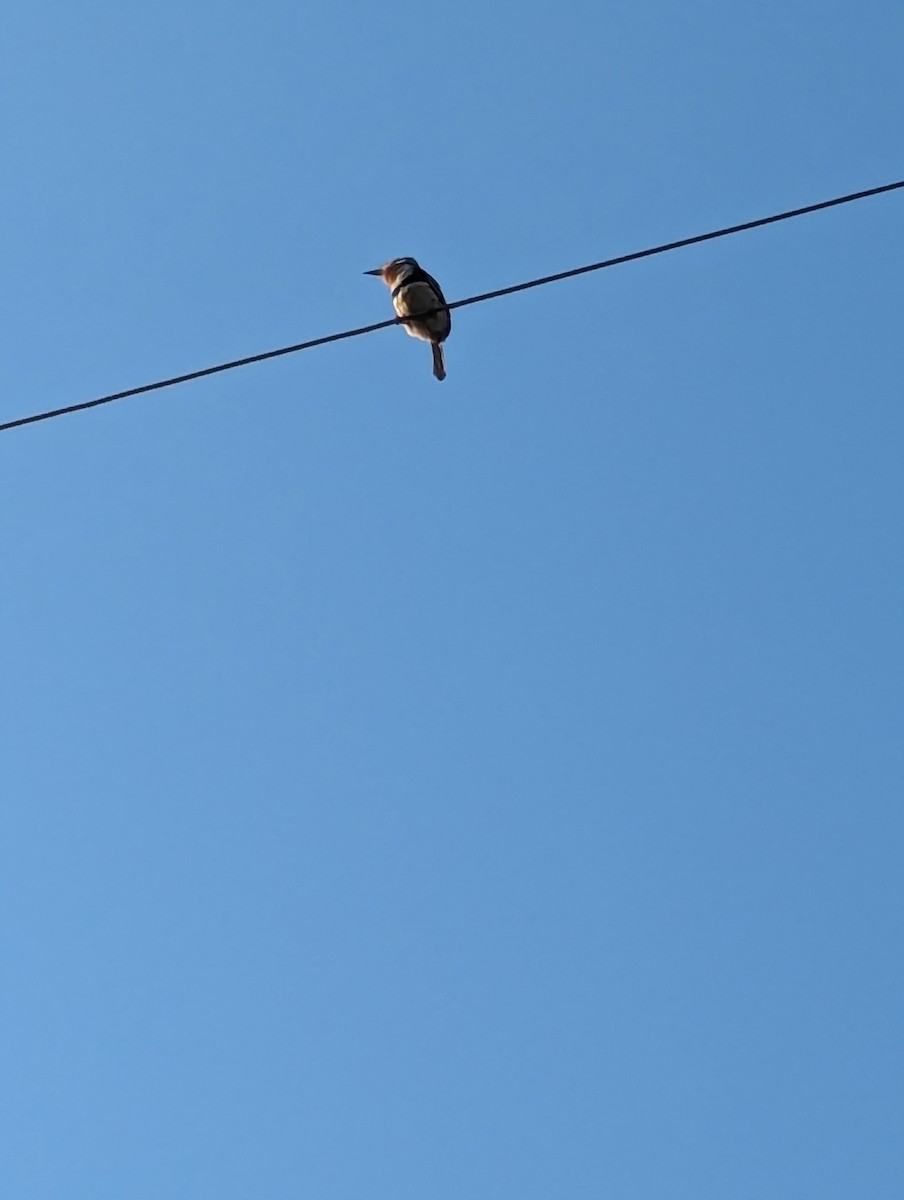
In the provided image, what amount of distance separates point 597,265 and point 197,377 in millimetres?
1828

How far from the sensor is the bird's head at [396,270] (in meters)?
11.8

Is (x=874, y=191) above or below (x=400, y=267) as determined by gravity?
below

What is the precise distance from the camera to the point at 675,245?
7215 mm

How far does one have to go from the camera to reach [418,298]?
11.6 meters

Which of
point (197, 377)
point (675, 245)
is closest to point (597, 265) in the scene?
point (675, 245)

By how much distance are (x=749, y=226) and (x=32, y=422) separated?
327 cm

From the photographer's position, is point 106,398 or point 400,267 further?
point 400,267

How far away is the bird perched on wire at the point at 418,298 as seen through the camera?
1162 cm

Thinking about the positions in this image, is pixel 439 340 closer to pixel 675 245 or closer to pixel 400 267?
pixel 400 267

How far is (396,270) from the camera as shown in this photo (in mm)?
12023

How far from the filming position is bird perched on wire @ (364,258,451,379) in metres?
11.6

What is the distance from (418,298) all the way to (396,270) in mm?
514

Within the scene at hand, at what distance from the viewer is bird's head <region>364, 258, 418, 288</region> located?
466 inches

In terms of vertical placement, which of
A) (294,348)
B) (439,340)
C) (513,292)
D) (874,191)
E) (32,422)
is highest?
(439,340)
